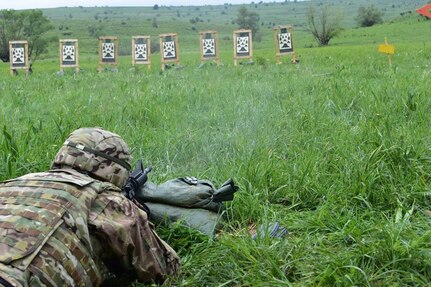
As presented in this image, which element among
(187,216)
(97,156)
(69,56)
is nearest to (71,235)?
(97,156)

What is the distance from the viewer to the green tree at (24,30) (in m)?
26.2

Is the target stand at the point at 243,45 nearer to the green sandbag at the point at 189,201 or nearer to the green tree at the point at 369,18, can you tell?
the green sandbag at the point at 189,201

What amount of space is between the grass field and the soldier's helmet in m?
0.53

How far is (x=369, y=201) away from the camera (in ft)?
11.3

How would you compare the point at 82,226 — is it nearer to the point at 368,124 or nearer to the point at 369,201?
the point at 369,201

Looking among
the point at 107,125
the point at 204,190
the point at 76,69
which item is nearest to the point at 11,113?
the point at 107,125

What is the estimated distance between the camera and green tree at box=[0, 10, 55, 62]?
86.1 feet

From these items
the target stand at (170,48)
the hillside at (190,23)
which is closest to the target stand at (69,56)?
the target stand at (170,48)

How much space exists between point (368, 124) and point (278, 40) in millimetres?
11073

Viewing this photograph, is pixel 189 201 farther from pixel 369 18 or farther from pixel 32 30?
pixel 369 18

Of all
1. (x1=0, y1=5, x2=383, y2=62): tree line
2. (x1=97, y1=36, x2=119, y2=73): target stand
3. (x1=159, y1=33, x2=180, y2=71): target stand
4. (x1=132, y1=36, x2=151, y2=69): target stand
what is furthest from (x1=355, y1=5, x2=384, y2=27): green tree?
(x1=97, y1=36, x2=119, y2=73): target stand

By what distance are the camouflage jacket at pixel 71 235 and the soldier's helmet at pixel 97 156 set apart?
3.1 inches

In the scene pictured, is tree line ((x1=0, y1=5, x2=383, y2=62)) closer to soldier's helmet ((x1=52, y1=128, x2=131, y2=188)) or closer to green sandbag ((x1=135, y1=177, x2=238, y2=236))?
green sandbag ((x1=135, y1=177, x2=238, y2=236))

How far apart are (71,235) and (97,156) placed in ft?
1.72
